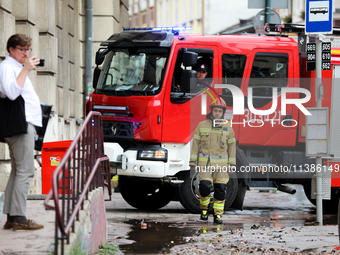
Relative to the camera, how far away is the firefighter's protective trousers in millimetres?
9133

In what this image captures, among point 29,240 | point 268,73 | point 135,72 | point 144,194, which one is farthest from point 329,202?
point 29,240

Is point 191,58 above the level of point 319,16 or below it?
below

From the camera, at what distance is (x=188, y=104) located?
9.58 m

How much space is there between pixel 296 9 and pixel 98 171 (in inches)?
1129

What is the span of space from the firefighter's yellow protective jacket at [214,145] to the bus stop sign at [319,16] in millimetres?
1911

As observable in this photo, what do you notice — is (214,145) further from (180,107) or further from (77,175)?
(77,175)

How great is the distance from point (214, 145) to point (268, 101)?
1365 mm

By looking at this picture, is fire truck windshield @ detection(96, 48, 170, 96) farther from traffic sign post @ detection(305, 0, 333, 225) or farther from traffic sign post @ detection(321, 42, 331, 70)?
traffic sign post @ detection(321, 42, 331, 70)

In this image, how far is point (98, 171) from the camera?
6.55 m

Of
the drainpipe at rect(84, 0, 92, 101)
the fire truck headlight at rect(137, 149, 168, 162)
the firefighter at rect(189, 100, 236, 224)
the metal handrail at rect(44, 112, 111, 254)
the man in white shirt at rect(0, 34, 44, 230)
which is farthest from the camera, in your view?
the drainpipe at rect(84, 0, 92, 101)

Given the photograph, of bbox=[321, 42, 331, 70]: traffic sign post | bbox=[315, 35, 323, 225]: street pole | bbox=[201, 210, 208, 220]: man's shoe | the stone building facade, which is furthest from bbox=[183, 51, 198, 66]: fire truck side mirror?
the stone building facade

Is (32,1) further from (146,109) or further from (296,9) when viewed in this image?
(296,9)

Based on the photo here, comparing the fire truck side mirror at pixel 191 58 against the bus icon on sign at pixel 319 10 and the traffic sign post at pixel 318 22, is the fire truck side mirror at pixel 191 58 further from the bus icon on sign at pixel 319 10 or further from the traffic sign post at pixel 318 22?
the bus icon on sign at pixel 319 10

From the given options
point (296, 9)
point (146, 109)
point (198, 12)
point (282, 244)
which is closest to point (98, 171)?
point (282, 244)
